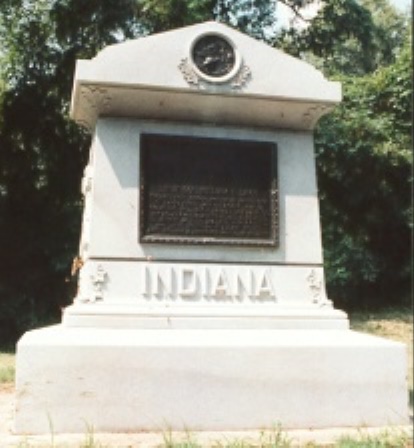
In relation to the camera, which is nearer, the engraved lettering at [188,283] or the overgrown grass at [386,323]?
the engraved lettering at [188,283]

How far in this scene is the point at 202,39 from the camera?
21.0 ft

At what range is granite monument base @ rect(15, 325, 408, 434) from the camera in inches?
201

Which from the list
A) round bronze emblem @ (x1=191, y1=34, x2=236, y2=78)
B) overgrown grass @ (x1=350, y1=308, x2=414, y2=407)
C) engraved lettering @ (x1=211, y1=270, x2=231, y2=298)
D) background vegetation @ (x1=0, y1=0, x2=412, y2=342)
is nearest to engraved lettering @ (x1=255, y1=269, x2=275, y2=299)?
engraved lettering @ (x1=211, y1=270, x2=231, y2=298)

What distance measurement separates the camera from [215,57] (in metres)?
6.41

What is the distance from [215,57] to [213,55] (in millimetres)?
28

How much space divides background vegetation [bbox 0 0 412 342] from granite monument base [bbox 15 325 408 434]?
8917 mm

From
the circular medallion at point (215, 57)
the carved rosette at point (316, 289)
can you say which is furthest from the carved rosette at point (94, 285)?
the circular medallion at point (215, 57)

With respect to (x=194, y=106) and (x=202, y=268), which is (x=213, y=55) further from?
(x=202, y=268)

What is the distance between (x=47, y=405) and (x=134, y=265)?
4.99 ft

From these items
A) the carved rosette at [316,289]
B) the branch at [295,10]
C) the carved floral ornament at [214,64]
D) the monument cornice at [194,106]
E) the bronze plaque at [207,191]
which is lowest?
the carved rosette at [316,289]

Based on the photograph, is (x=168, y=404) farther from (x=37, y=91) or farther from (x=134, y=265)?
(x=37, y=91)

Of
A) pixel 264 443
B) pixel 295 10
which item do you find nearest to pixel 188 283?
pixel 264 443

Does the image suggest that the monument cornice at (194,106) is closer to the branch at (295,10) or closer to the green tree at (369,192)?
the green tree at (369,192)

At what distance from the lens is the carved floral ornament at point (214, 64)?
628 cm
